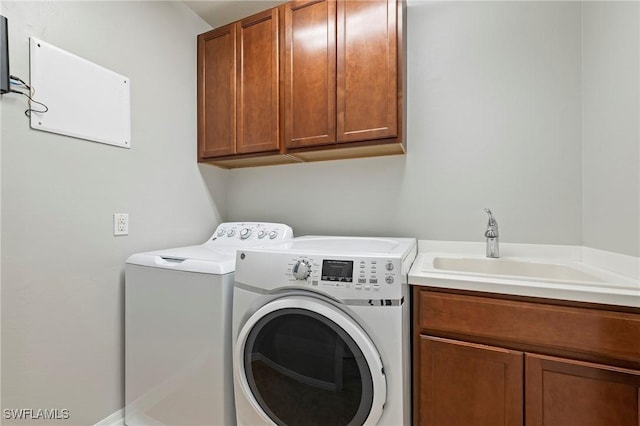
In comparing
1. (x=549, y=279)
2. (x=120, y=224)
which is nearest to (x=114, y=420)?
(x=120, y=224)

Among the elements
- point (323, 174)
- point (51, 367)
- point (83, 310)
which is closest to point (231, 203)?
point (323, 174)

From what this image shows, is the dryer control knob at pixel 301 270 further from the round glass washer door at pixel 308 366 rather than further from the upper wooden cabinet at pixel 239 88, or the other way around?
the upper wooden cabinet at pixel 239 88

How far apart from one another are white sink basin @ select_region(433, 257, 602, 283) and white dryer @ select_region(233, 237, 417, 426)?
0.55m

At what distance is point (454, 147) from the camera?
1.64 metres

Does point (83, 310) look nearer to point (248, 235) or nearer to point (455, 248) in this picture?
point (248, 235)

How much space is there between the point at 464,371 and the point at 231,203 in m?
1.93

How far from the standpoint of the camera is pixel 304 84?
1.64 meters

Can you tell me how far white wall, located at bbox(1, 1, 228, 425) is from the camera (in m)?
1.14

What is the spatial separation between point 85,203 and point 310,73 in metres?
1.36

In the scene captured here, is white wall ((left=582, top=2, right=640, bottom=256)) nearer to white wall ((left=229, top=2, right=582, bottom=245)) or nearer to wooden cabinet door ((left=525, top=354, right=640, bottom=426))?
white wall ((left=229, top=2, right=582, bottom=245))

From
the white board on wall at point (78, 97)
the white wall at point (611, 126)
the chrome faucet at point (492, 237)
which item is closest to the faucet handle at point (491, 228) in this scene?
the chrome faucet at point (492, 237)

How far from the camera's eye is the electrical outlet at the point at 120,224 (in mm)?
1487

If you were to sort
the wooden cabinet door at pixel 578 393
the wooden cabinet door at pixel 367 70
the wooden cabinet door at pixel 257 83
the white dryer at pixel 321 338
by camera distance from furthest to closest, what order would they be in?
the wooden cabinet door at pixel 257 83, the wooden cabinet door at pixel 367 70, the white dryer at pixel 321 338, the wooden cabinet door at pixel 578 393

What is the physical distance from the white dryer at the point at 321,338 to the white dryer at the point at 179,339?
0.28ft
